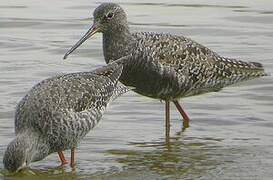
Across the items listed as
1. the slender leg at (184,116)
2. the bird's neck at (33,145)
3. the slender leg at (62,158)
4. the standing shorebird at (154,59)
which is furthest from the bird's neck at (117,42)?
the bird's neck at (33,145)

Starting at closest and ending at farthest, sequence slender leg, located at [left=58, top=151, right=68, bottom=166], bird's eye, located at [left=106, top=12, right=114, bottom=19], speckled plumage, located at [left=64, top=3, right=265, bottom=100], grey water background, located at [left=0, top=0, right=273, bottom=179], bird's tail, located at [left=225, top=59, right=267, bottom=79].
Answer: slender leg, located at [left=58, top=151, right=68, bottom=166] < grey water background, located at [left=0, top=0, right=273, bottom=179] < speckled plumage, located at [left=64, top=3, right=265, bottom=100] < bird's eye, located at [left=106, top=12, right=114, bottom=19] < bird's tail, located at [left=225, top=59, right=267, bottom=79]

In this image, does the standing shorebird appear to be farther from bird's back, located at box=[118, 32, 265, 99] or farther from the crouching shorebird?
the crouching shorebird

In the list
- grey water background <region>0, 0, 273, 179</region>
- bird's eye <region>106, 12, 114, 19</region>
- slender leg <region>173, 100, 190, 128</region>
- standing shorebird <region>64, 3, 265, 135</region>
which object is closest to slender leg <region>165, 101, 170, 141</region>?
standing shorebird <region>64, 3, 265, 135</region>

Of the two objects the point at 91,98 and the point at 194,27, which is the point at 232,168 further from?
the point at 194,27

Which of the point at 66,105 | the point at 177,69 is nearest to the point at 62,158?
the point at 66,105

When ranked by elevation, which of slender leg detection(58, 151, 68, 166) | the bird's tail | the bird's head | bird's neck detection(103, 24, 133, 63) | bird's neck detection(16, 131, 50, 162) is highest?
the bird's head

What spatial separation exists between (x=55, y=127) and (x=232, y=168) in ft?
6.12

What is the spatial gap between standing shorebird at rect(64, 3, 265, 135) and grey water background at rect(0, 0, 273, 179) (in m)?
0.50

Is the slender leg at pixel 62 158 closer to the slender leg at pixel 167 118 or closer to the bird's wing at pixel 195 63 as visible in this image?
the slender leg at pixel 167 118

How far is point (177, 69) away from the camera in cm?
1134

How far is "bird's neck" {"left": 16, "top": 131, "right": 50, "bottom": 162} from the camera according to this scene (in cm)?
924

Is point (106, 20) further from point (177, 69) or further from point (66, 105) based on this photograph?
point (66, 105)

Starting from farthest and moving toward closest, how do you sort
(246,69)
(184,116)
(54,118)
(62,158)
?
1. (246,69)
2. (184,116)
3. (62,158)
4. (54,118)

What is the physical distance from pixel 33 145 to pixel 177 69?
8.53ft
